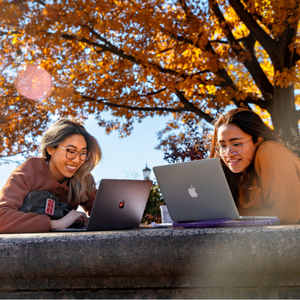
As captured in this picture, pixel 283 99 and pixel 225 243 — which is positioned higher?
pixel 283 99

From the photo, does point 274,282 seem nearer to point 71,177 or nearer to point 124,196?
point 124,196

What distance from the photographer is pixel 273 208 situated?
6.60 ft

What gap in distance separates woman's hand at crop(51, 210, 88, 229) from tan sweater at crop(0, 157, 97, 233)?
11 centimetres

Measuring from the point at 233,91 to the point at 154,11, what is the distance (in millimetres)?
2205

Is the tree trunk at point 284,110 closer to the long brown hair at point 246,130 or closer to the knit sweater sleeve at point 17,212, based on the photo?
the long brown hair at point 246,130

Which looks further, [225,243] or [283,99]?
[283,99]

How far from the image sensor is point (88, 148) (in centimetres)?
304

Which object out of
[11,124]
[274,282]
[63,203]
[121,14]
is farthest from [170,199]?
[11,124]

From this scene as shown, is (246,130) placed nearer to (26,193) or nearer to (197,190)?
(197,190)

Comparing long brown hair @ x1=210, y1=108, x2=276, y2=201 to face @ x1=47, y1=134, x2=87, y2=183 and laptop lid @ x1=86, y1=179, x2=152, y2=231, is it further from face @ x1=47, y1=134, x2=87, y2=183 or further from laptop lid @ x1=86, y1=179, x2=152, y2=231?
face @ x1=47, y1=134, x2=87, y2=183

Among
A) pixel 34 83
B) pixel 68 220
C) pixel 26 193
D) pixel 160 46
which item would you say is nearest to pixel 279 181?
pixel 68 220

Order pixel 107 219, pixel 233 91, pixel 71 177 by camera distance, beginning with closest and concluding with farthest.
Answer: pixel 107 219 → pixel 71 177 → pixel 233 91

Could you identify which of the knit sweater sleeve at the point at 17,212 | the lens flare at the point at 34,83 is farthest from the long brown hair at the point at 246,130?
the lens flare at the point at 34,83

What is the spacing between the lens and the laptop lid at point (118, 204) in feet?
6.01
